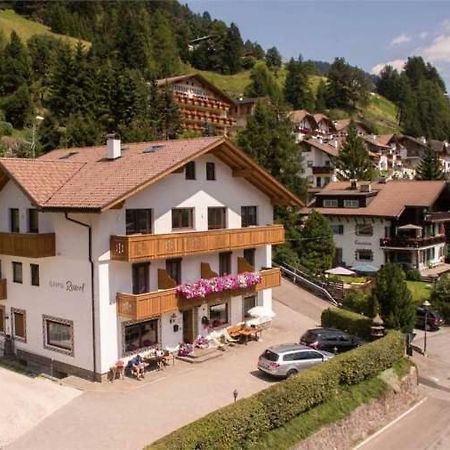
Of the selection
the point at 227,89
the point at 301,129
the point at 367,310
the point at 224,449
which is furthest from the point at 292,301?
the point at 227,89

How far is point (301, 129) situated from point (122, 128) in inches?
2248

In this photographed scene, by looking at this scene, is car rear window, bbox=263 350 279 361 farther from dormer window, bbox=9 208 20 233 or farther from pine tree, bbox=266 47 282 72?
pine tree, bbox=266 47 282 72

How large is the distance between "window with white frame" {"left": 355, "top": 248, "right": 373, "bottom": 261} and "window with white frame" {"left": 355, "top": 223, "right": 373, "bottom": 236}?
1545 millimetres

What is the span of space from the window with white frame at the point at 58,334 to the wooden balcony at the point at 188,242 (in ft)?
14.3

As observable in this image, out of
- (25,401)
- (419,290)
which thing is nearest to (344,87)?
(419,290)

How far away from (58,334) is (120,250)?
5.73m

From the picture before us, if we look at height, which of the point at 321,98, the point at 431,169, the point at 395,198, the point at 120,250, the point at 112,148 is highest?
the point at 321,98

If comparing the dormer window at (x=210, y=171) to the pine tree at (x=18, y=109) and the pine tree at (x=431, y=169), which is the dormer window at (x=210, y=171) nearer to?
the pine tree at (x=18, y=109)

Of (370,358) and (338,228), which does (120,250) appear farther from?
(338,228)

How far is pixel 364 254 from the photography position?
57.9 meters

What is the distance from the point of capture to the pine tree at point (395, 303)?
119 feet

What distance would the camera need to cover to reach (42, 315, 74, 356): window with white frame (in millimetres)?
27094

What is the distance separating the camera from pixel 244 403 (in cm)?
1936

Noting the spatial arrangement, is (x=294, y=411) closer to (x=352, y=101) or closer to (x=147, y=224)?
(x=147, y=224)
